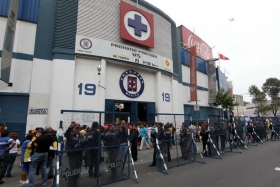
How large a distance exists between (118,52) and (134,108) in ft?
16.9

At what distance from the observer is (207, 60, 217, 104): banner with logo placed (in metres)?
27.8

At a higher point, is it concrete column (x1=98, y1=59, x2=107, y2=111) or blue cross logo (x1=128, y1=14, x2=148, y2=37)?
blue cross logo (x1=128, y1=14, x2=148, y2=37)

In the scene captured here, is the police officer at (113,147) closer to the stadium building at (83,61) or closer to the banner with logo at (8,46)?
the stadium building at (83,61)

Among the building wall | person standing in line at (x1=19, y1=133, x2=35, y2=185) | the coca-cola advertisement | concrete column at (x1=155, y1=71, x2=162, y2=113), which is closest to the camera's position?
person standing in line at (x1=19, y1=133, x2=35, y2=185)

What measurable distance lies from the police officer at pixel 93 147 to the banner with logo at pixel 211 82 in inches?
982

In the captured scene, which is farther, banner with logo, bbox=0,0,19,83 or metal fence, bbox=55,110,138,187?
banner with logo, bbox=0,0,19,83

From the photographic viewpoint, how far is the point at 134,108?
16812 millimetres

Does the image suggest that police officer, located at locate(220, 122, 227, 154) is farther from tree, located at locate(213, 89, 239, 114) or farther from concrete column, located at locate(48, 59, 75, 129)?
tree, located at locate(213, 89, 239, 114)

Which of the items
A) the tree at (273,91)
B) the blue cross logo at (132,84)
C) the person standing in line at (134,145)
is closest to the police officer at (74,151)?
the person standing in line at (134,145)

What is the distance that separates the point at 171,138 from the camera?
27.6ft

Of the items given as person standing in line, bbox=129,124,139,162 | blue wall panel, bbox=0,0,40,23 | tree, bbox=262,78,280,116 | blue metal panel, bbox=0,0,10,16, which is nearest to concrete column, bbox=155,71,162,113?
person standing in line, bbox=129,124,139,162

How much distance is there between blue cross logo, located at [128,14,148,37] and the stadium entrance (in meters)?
6.43

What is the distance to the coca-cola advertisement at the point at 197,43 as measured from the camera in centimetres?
2617

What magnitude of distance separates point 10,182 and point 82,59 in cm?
989
